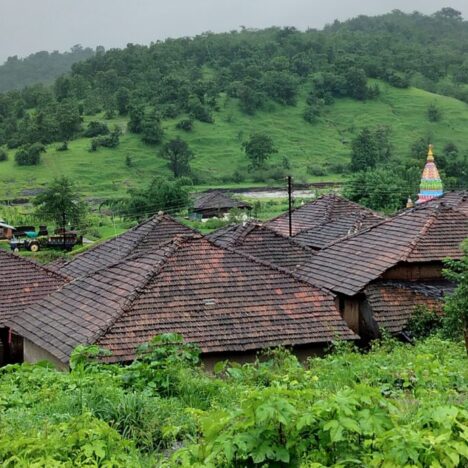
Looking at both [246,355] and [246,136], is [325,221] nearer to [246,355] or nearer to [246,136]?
[246,355]

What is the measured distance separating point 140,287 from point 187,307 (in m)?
1.05

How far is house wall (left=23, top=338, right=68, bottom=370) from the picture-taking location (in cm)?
1380

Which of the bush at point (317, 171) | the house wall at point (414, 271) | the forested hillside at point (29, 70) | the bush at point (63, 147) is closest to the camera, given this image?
the house wall at point (414, 271)

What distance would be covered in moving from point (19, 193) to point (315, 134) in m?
38.7

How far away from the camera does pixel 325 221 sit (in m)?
28.4

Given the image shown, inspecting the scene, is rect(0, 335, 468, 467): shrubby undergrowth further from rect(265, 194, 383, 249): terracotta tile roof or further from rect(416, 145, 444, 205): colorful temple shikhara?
rect(416, 145, 444, 205): colorful temple shikhara

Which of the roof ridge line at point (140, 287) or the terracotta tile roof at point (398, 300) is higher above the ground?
the roof ridge line at point (140, 287)

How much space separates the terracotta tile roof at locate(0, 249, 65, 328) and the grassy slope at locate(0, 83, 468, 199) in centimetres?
5058

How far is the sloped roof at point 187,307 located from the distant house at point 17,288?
1.70m

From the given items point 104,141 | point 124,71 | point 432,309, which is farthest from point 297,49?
point 432,309

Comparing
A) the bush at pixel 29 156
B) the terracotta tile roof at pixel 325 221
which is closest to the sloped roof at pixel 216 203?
the bush at pixel 29 156

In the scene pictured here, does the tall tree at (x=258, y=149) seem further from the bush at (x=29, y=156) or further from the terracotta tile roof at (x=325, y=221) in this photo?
the terracotta tile roof at (x=325, y=221)

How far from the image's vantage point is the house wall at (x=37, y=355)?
1380 cm

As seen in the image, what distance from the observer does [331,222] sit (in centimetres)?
2723
